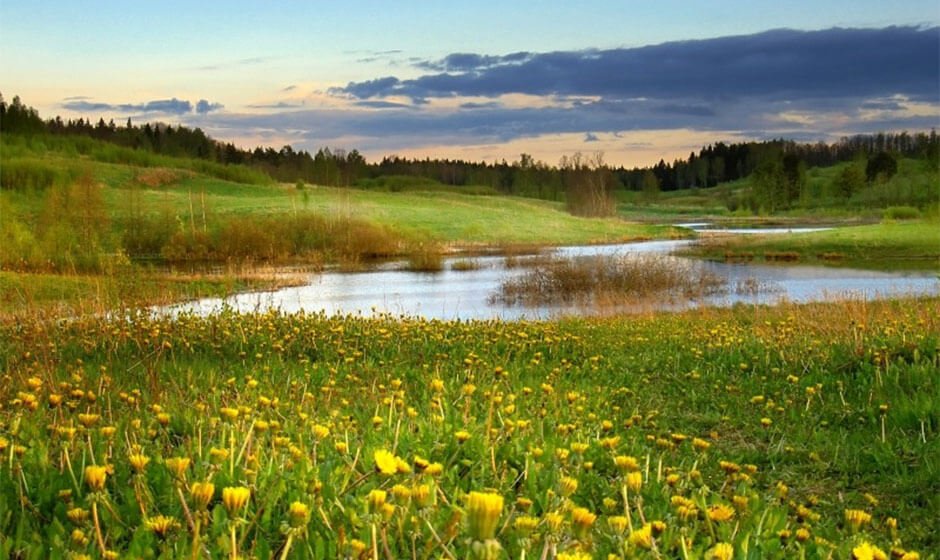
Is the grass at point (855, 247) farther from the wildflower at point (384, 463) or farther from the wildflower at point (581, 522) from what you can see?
the wildflower at point (581, 522)

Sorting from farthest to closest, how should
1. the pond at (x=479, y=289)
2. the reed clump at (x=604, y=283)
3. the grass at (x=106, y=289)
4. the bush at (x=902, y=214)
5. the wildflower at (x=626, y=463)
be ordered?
1. the bush at (x=902, y=214)
2. the reed clump at (x=604, y=283)
3. the pond at (x=479, y=289)
4. the grass at (x=106, y=289)
5. the wildflower at (x=626, y=463)

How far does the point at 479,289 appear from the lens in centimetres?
2797

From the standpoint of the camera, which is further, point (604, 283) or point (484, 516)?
point (604, 283)

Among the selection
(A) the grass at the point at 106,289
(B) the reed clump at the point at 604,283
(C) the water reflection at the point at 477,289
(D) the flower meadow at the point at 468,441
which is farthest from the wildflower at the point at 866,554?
(B) the reed clump at the point at 604,283

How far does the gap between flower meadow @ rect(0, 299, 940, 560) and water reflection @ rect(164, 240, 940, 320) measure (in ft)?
30.6

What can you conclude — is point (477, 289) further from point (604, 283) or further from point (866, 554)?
point (866, 554)

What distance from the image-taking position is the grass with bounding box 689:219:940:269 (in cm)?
3891

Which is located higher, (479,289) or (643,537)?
(643,537)

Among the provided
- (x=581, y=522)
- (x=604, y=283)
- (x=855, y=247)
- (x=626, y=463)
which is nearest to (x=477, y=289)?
(x=604, y=283)

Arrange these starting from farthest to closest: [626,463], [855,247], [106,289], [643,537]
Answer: [855,247] → [106,289] → [626,463] → [643,537]

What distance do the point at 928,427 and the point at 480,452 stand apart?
3.74 metres

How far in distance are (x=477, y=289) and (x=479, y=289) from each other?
0.22ft

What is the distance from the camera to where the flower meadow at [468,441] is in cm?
291

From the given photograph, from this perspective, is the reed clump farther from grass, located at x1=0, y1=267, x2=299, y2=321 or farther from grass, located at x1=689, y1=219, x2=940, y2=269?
grass, located at x1=689, y1=219, x2=940, y2=269
